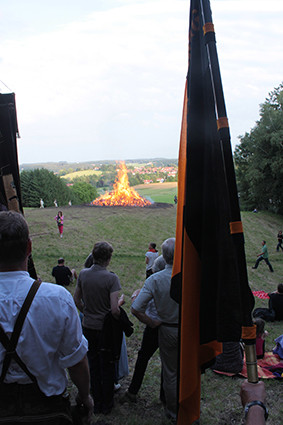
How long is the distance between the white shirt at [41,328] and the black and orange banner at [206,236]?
2.58ft

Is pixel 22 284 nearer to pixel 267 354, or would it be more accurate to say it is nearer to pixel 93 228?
pixel 267 354

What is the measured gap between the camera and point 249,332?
2072 millimetres

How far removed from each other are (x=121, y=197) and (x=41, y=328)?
1283 inches

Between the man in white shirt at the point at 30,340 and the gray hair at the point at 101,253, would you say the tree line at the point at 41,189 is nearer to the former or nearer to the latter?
the gray hair at the point at 101,253

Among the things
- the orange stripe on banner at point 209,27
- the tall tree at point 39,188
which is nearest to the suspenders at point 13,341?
the orange stripe on banner at point 209,27

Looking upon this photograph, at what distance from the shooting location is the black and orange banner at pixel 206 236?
83.4 inches

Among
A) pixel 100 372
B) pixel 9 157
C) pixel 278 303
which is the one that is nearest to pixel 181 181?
pixel 9 157

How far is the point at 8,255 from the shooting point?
7.24 ft

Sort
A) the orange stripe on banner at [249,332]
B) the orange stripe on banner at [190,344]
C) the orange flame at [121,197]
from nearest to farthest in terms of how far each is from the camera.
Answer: the orange stripe on banner at [249,332] < the orange stripe on banner at [190,344] < the orange flame at [121,197]

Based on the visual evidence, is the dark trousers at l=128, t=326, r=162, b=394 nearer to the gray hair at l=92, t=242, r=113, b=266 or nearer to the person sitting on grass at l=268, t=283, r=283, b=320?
the gray hair at l=92, t=242, r=113, b=266

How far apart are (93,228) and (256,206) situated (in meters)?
30.0

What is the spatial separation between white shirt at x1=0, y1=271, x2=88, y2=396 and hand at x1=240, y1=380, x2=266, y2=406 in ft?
3.56

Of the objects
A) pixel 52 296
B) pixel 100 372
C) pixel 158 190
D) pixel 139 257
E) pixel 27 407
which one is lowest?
pixel 139 257

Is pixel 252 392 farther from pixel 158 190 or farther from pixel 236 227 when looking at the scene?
pixel 158 190
